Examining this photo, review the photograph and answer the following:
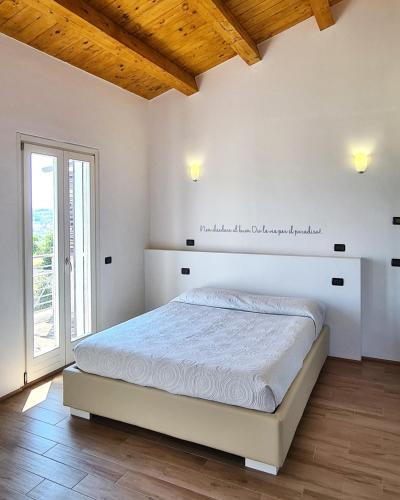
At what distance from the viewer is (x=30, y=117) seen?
3271mm

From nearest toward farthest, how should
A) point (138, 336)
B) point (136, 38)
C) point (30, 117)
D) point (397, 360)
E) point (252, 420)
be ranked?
1. point (252, 420)
2. point (138, 336)
3. point (30, 117)
4. point (136, 38)
5. point (397, 360)

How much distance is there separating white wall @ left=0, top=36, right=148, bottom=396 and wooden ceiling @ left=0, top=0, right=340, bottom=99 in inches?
7.1

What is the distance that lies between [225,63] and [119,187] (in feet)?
6.15

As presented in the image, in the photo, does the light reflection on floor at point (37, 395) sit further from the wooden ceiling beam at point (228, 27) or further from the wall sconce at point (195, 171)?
the wooden ceiling beam at point (228, 27)

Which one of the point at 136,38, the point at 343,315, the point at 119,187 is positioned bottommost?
the point at 343,315

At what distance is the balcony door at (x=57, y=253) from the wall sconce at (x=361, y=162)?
8.82 feet

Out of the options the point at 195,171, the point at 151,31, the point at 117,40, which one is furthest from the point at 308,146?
the point at 117,40

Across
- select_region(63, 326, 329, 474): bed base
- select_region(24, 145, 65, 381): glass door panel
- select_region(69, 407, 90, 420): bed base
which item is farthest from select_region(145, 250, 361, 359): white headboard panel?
select_region(69, 407, 90, 420): bed base

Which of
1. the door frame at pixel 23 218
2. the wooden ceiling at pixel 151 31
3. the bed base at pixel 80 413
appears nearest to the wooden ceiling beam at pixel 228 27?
the wooden ceiling at pixel 151 31

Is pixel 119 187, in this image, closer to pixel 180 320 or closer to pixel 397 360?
pixel 180 320

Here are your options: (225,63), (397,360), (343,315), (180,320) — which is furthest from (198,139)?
(397,360)

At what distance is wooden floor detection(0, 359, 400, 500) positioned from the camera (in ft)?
6.67

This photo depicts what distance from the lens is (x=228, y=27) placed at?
3.42 meters

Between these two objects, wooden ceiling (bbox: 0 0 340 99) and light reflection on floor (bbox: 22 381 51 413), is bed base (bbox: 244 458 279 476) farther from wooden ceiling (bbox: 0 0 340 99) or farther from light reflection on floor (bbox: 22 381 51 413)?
wooden ceiling (bbox: 0 0 340 99)
